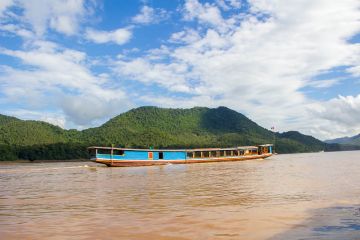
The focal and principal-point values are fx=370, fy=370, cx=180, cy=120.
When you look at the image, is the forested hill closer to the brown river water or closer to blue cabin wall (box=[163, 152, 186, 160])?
blue cabin wall (box=[163, 152, 186, 160])

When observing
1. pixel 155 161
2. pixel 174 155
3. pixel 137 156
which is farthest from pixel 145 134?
pixel 137 156

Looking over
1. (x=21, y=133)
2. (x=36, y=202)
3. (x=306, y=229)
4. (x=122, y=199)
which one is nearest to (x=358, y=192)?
(x=306, y=229)

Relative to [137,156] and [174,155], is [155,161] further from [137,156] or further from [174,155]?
[174,155]

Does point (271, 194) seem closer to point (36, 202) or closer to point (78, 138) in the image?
point (36, 202)

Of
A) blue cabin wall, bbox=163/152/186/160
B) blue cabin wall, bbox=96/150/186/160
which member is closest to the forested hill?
blue cabin wall, bbox=163/152/186/160

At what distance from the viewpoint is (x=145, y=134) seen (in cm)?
11675

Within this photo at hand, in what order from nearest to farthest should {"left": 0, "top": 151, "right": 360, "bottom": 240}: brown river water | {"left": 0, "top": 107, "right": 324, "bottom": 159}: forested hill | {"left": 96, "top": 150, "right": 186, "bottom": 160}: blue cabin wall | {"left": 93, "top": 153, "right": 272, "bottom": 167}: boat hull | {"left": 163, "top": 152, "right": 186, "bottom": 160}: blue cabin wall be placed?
{"left": 0, "top": 151, "right": 360, "bottom": 240}: brown river water → {"left": 93, "top": 153, "right": 272, "bottom": 167}: boat hull → {"left": 96, "top": 150, "right": 186, "bottom": 160}: blue cabin wall → {"left": 163, "top": 152, "right": 186, "bottom": 160}: blue cabin wall → {"left": 0, "top": 107, "right": 324, "bottom": 159}: forested hill

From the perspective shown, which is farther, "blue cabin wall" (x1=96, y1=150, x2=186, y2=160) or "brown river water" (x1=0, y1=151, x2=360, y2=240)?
"blue cabin wall" (x1=96, y1=150, x2=186, y2=160)

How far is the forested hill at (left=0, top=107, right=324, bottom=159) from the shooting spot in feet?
301

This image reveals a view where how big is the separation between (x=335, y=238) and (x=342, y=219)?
208 cm

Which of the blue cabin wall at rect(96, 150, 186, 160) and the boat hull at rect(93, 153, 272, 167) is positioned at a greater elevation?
the blue cabin wall at rect(96, 150, 186, 160)

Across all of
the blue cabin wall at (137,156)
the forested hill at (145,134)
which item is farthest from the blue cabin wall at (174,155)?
the forested hill at (145,134)

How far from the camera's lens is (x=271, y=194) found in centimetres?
1402

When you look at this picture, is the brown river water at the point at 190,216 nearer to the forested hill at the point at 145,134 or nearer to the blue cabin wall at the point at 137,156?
the blue cabin wall at the point at 137,156
